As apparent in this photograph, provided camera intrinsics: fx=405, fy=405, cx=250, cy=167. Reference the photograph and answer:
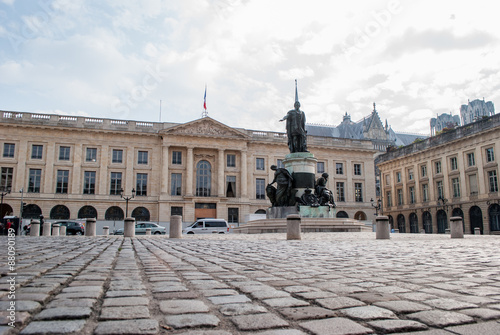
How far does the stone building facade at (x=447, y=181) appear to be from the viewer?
4194cm

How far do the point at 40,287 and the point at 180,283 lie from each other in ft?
4.00

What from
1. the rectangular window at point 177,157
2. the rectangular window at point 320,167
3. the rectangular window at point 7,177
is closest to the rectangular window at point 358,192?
the rectangular window at point 320,167

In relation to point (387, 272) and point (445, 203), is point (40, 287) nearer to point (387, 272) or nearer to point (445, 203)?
point (387, 272)

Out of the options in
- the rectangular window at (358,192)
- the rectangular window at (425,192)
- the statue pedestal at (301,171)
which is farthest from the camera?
the rectangular window at (358,192)

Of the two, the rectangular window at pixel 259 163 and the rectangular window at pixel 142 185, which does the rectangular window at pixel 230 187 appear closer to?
the rectangular window at pixel 259 163

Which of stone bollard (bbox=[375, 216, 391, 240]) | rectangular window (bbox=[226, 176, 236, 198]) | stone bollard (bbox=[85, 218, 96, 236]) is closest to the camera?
stone bollard (bbox=[375, 216, 391, 240])

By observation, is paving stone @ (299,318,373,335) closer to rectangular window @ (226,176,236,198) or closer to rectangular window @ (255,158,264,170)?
rectangular window @ (226,176,236,198)

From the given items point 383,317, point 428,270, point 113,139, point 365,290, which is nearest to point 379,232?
point 428,270

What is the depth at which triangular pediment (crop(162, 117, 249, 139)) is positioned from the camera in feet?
162

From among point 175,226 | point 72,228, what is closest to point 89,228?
point 175,226

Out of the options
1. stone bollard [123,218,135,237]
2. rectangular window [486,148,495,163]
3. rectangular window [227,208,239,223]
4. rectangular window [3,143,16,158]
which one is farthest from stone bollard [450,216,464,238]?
rectangular window [3,143,16,158]

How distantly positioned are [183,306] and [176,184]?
4757 cm

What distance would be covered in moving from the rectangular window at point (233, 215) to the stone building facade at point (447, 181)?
69.6 ft

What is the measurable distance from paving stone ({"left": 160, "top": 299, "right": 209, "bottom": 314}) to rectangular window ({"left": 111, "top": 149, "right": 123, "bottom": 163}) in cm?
4844
